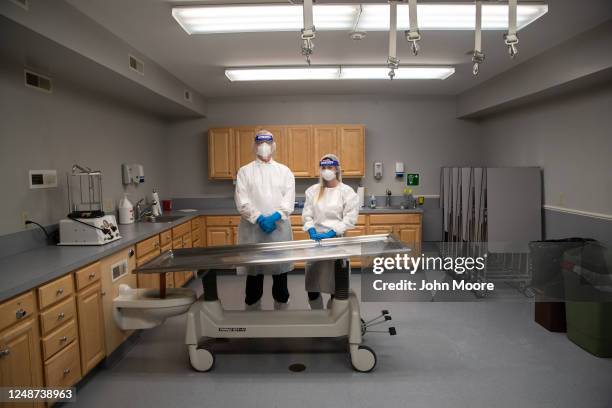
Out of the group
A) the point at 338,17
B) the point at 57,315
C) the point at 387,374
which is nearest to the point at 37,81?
the point at 57,315

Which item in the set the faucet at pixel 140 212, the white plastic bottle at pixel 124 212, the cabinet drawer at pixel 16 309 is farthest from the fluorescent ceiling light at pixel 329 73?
the cabinet drawer at pixel 16 309

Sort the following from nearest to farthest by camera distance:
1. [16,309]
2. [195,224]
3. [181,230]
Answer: [16,309]
[181,230]
[195,224]

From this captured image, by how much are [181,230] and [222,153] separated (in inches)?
58.6

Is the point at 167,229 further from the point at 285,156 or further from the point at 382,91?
the point at 382,91

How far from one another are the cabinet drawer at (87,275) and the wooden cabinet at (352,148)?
3.56 m

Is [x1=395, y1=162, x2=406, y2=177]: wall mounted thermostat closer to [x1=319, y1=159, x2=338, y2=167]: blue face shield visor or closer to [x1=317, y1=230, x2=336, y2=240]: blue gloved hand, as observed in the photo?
[x1=319, y1=159, x2=338, y2=167]: blue face shield visor

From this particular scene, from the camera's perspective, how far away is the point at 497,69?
4223mm

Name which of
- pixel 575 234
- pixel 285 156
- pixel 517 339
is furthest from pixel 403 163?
pixel 517 339

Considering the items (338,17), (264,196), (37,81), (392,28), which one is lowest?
(264,196)

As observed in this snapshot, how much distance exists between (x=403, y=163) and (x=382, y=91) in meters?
1.10

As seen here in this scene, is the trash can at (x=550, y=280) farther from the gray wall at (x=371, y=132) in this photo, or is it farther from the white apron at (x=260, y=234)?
the gray wall at (x=371, y=132)

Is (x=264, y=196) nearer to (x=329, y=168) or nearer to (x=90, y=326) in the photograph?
(x=329, y=168)

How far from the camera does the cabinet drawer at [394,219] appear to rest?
5.22m

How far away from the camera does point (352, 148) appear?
5.44 metres
